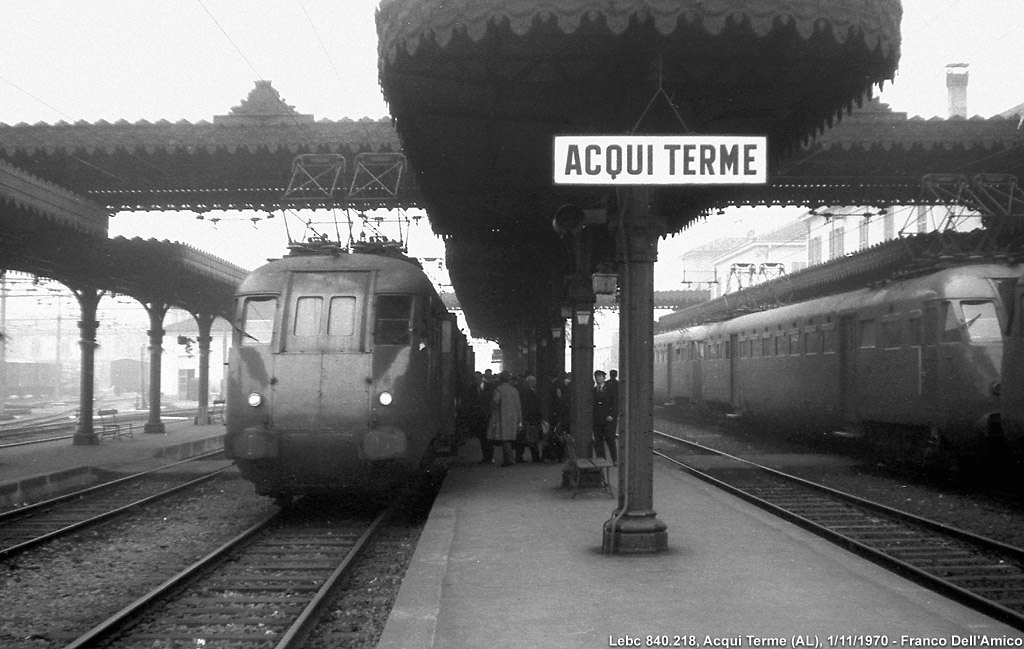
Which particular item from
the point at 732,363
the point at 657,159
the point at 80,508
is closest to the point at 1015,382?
the point at 657,159

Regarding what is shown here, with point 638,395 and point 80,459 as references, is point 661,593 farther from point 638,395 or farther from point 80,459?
point 80,459

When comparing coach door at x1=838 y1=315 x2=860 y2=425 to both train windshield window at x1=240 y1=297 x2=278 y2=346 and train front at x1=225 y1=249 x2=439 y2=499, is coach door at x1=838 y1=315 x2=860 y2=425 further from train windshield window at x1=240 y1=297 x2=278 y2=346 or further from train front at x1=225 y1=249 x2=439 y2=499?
train windshield window at x1=240 y1=297 x2=278 y2=346

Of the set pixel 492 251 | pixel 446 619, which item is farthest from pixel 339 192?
pixel 446 619

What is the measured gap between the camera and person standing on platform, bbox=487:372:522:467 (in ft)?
53.6

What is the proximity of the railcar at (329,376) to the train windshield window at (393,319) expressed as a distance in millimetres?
12

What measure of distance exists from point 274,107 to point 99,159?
8.84m

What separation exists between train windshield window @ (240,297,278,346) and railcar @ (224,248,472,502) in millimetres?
14

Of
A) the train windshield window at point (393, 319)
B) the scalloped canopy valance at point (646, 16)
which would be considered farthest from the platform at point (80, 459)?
the scalloped canopy valance at point (646, 16)

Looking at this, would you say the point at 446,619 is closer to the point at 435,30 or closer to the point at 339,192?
the point at 435,30

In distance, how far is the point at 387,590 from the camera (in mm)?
8617

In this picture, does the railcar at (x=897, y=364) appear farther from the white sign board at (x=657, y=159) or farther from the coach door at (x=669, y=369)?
the coach door at (x=669, y=369)

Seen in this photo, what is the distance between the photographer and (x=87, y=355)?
2419cm

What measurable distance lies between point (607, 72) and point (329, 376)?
15.4ft

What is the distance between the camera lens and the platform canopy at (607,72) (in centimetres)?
726
